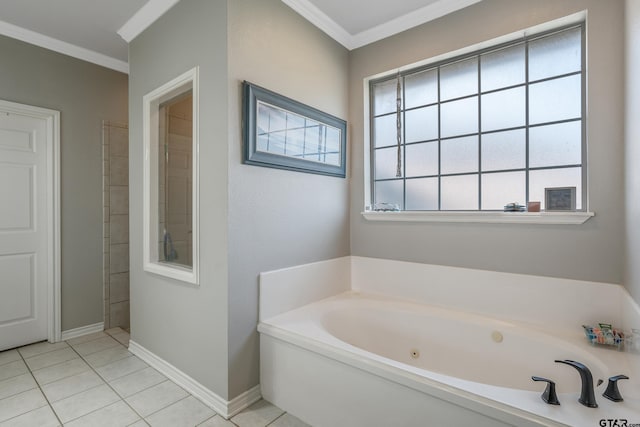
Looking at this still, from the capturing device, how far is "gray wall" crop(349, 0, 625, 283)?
66.9 inches

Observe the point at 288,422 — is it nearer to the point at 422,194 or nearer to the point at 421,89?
the point at 422,194

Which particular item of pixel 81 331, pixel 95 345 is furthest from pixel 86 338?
pixel 95 345

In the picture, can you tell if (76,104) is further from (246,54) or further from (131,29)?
(246,54)

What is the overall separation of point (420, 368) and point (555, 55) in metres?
2.08

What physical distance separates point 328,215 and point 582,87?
1.79 meters

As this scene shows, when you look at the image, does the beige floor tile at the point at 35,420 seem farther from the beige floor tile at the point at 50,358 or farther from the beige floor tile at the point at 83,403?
the beige floor tile at the point at 50,358

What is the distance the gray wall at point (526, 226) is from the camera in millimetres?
1700

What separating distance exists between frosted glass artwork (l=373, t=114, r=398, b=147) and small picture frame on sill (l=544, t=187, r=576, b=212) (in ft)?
3.78

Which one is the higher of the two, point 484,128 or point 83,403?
point 484,128

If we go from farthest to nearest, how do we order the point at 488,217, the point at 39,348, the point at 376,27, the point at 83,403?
the point at 39,348, the point at 376,27, the point at 488,217, the point at 83,403

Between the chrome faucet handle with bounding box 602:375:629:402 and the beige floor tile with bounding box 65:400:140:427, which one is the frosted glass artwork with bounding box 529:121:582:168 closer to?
the chrome faucet handle with bounding box 602:375:629:402

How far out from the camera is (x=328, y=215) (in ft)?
8.27

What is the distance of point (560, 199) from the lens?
1871 mm

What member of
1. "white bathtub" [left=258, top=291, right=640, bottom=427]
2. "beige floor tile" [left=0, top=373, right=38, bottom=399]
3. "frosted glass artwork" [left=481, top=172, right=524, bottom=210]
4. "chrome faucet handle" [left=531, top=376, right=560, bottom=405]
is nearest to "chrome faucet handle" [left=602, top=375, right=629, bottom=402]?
"white bathtub" [left=258, top=291, right=640, bottom=427]
